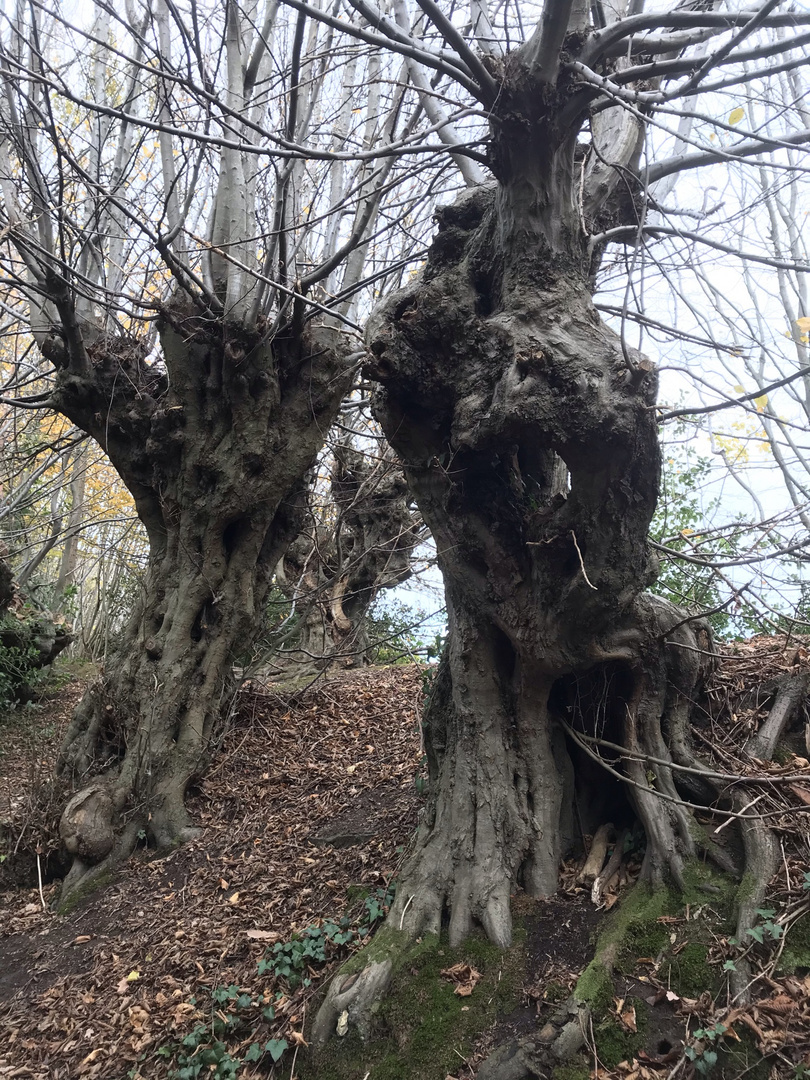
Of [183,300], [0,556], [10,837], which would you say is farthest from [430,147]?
[0,556]

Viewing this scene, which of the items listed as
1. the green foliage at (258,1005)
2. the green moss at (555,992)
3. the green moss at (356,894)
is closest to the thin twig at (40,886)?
the green foliage at (258,1005)

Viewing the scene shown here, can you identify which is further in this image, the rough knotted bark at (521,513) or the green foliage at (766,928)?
the rough knotted bark at (521,513)

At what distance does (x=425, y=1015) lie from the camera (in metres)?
2.82

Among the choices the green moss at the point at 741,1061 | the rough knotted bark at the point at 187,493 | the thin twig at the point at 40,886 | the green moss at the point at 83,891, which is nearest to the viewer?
the green moss at the point at 741,1061

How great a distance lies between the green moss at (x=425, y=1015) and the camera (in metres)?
2.69

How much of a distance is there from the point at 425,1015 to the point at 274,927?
134 cm

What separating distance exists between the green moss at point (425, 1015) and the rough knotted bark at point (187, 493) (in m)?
2.64

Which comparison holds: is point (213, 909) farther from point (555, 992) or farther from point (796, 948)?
point (796, 948)

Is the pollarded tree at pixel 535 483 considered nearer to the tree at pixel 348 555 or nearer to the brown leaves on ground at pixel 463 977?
the brown leaves on ground at pixel 463 977

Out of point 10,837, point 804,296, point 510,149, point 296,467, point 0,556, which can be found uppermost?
point 804,296

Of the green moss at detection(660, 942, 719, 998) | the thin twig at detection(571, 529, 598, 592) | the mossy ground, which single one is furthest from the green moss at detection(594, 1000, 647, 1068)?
the thin twig at detection(571, 529, 598, 592)

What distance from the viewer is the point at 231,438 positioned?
5477 millimetres

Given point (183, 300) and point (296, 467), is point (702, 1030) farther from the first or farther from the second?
point (183, 300)

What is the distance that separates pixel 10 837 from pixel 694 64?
6337mm
